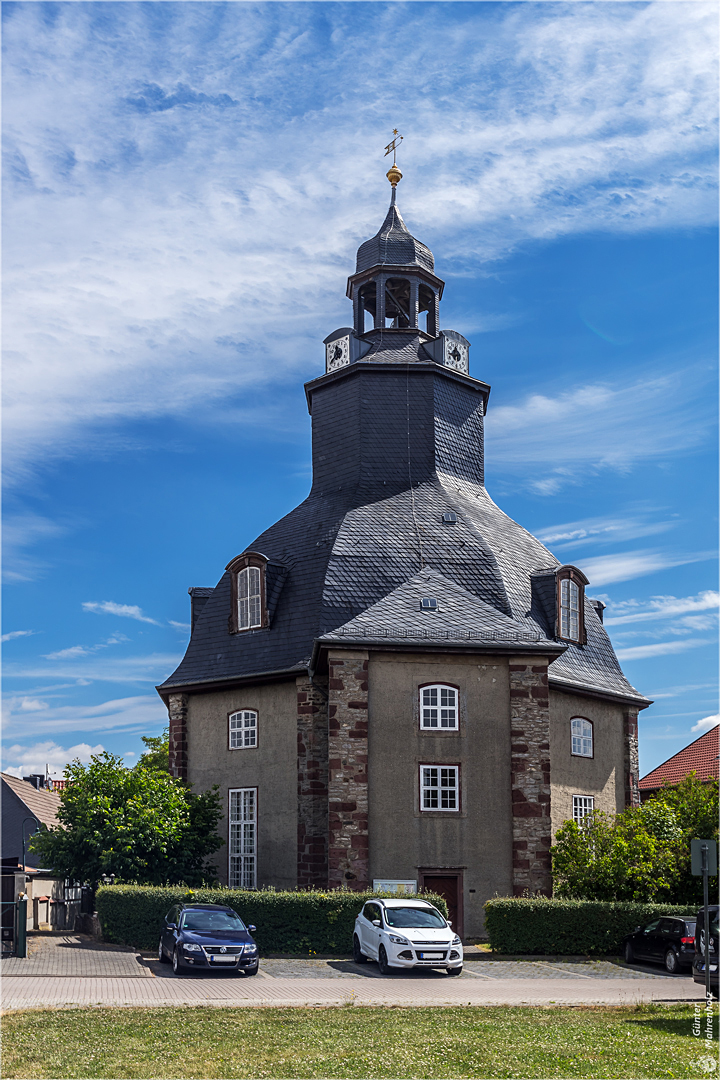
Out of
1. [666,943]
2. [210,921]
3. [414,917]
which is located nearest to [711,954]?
[666,943]

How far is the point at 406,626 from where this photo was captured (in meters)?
30.2

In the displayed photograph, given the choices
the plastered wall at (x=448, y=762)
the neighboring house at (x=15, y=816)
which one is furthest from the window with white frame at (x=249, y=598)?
the neighboring house at (x=15, y=816)

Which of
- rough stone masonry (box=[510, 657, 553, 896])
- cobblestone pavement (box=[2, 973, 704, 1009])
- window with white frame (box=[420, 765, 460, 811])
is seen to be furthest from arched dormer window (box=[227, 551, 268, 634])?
cobblestone pavement (box=[2, 973, 704, 1009])

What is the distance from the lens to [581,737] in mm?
34656

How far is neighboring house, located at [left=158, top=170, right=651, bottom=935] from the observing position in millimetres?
28984

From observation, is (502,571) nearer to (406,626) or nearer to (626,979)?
(406,626)

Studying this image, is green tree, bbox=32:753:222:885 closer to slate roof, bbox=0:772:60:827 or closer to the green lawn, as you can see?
the green lawn

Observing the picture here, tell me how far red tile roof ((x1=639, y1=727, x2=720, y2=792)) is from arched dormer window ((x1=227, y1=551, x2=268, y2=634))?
21.0 m

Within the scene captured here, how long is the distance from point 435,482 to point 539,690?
993 centimetres

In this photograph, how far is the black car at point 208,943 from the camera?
68.2ft

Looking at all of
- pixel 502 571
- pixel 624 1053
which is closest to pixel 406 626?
pixel 502 571

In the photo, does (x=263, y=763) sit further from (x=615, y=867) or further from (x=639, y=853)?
(x=639, y=853)

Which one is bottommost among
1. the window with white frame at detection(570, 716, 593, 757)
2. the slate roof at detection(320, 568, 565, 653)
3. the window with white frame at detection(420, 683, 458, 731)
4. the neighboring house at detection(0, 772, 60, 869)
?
the neighboring house at detection(0, 772, 60, 869)

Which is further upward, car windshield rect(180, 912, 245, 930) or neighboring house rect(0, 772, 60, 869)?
car windshield rect(180, 912, 245, 930)
